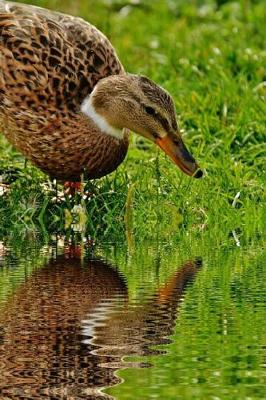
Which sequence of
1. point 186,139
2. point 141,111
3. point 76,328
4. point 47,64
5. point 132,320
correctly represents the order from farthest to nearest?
point 186,139 → point 141,111 → point 47,64 → point 132,320 → point 76,328

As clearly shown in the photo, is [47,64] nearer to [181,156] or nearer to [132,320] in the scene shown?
[181,156]

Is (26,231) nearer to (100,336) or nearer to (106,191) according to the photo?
(106,191)

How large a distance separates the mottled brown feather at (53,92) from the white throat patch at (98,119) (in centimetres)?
3

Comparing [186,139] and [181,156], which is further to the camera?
[186,139]

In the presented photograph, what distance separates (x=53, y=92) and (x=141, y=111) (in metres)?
0.50

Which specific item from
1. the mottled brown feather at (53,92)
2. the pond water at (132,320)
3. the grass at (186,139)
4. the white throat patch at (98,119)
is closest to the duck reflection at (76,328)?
the pond water at (132,320)

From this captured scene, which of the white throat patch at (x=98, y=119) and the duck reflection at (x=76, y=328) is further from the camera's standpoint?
the white throat patch at (x=98, y=119)

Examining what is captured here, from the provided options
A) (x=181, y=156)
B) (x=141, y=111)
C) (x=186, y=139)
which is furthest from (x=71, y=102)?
(x=186, y=139)

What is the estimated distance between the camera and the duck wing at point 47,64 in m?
7.93

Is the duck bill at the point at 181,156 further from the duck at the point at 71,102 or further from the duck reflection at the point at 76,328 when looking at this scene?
the duck reflection at the point at 76,328

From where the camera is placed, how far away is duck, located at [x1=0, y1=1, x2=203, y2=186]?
7.94 meters

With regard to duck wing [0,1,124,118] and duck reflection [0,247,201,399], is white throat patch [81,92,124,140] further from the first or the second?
duck reflection [0,247,201,399]

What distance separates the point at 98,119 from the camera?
813 cm

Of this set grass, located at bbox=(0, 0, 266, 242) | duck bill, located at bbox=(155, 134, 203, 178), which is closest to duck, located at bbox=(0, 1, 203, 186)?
duck bill, located at bbox=(155, 134, 203, 178)
